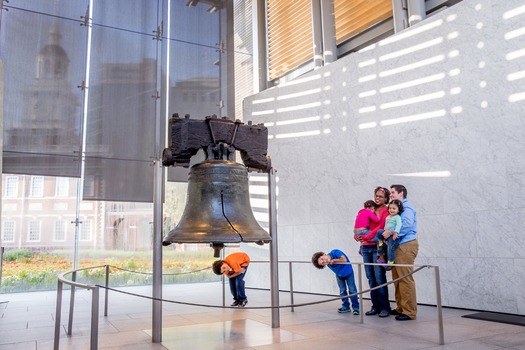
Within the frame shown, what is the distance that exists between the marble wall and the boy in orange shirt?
1731 millimetres

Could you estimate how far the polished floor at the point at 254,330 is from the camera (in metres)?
3.70

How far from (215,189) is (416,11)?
14.8ft

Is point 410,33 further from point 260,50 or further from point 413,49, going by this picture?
point 260,50

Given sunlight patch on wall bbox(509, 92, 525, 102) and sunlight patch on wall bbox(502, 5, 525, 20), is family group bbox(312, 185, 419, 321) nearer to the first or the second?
sunlight patch on wall bbox(509, 92, 525, 102)

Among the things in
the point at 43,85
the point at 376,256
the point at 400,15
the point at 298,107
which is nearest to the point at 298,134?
→ the point at 298,107

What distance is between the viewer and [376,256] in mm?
5082

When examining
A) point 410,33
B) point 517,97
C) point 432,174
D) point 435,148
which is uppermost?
point 410,33

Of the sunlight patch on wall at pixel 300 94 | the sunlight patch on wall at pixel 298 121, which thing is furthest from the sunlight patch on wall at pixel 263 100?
the sunlight patch on wall at pixel 298 121

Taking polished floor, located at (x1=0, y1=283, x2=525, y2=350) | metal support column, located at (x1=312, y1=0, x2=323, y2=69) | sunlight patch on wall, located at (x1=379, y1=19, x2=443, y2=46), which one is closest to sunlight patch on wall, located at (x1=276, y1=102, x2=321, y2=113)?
metal support column, located at (x1=312, y1=0, x2=323, y2=69)

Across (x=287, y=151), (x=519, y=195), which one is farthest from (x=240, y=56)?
(x=519, y=195)

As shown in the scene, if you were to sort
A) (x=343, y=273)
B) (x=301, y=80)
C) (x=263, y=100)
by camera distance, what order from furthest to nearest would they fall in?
(x=263, y=100) < (x=301, y=80) < (x=343, y=273)

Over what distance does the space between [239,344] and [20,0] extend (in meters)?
7.70

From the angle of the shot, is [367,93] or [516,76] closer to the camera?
[516,76]

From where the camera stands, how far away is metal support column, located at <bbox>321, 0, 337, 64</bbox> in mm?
7531
